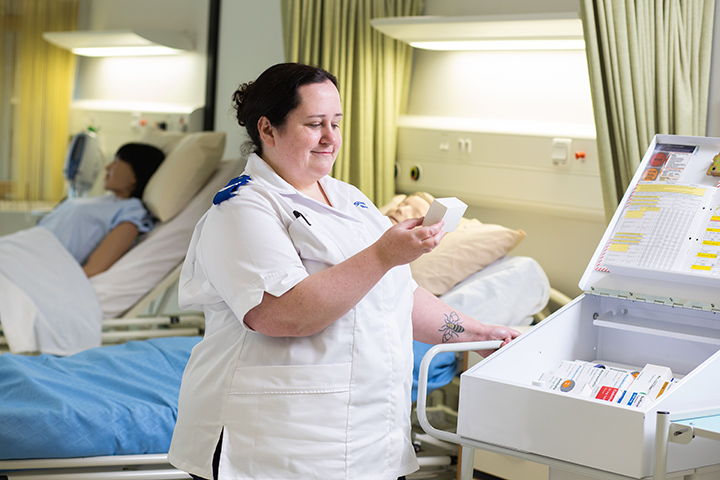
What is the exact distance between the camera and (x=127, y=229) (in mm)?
4125

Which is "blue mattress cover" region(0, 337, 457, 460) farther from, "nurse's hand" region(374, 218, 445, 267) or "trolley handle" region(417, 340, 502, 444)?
"nurse's hand" region(374, 218, 445, 267)

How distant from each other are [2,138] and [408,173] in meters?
2.65

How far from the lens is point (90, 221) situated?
13.7ft

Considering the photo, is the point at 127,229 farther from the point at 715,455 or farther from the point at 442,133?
the point at 715,455

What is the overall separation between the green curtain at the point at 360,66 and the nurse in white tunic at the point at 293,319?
1.98 metres

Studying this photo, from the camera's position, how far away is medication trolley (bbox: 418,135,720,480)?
150 cm

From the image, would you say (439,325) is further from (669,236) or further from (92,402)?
(92,402)

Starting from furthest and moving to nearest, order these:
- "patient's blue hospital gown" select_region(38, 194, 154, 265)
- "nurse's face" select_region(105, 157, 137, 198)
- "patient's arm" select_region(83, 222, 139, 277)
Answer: "nurse's face" select_region(105, 157, 137, 198) < "patient's blue hospital gown" select_region(38, 194, 154, 265) < "patient's arm" select_region(83, 222, 139, 277)

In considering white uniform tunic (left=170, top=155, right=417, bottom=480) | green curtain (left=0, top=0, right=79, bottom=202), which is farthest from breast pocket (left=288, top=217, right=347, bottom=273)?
green curtain (left=0, top=0, right=79, bottom=202)

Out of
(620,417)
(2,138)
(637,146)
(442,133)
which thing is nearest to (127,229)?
(2,138)

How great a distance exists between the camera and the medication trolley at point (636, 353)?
1502 millimetres

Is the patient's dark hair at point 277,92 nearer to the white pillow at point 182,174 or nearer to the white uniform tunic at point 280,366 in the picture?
the white uniform tunic at point 280,366

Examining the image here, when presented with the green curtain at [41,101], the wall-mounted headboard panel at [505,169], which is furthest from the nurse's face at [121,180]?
the wall-mounted headboard panel at [505,169]

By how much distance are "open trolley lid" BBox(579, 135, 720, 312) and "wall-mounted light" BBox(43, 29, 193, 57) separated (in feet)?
11.8
